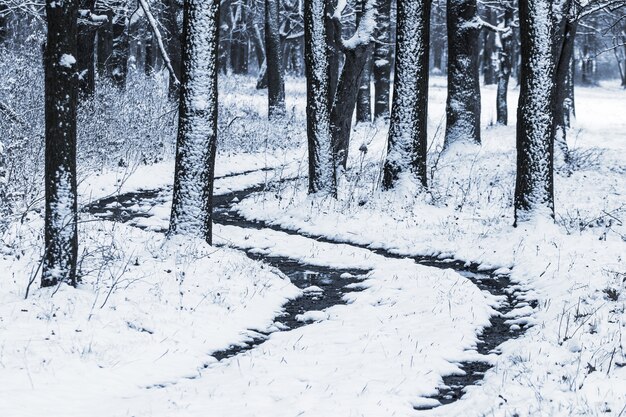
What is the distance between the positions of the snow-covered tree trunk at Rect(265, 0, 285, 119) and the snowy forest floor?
11703 mm

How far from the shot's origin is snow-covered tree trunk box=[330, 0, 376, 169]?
1415 cm

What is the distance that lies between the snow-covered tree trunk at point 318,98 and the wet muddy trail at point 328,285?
1.49m

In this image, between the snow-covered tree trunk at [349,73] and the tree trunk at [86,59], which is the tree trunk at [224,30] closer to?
the tree trunk at [86,59]

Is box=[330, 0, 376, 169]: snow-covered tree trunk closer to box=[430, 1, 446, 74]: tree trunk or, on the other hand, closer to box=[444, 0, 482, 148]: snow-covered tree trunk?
box=[444, 0, 482, 148]: snow-covered tree trunk

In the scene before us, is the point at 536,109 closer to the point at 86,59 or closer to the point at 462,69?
the point at 462,69

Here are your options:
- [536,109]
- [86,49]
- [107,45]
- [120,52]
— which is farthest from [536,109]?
[107,45]

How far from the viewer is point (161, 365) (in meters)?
6.09

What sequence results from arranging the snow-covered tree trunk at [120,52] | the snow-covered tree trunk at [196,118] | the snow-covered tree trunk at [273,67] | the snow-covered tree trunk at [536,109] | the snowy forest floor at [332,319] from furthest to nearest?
the snow-covered tree trunk at [273,67], the snow-covered tree trunk at [120,52], the snow-covered tree trunk at [536,109], the snow-covered tree trunk at [196,118], the snowy forest floor at [332,319]

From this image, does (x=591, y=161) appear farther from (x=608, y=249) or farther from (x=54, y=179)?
(x=54, y=179)

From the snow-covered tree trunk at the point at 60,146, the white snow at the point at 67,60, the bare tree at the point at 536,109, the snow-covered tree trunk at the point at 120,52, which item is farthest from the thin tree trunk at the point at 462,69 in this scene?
the white snow at the point at 67,60

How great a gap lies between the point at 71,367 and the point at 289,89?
34538mm

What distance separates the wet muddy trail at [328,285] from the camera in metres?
6.39

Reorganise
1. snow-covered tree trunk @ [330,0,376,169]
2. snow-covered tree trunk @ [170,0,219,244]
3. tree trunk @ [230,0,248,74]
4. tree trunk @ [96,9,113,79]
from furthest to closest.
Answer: tree trunk @ [230,0,248,74], tree trunk @ [96,9,113,79], snow-covered tree trunk @ [330,0,376,169], snow-covered tree trunk @ [170,0,219,244]

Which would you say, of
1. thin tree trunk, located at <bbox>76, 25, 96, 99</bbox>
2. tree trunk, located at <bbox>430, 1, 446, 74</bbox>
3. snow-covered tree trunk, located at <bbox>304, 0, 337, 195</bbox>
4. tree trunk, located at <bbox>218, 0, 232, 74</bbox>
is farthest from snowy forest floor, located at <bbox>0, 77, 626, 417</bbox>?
tree trunk, located at <bbox>430, 1, 446, 74</bbox>
